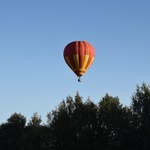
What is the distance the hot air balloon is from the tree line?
15369 mm

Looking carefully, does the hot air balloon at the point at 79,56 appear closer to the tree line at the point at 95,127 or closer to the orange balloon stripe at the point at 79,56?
the orange balloon stripe at the point at 79,56

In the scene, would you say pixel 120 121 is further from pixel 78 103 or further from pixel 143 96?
pixel 78 103

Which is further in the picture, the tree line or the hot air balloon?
the tree line

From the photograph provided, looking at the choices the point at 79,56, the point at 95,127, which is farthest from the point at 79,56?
the point at 95,127

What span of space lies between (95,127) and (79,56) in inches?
744

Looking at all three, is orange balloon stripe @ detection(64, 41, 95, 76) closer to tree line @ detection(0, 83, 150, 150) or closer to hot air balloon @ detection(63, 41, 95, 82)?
hot air balloon @ detection(63, 41, 95, 82)

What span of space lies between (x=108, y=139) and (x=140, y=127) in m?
5.49

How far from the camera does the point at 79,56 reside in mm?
33312

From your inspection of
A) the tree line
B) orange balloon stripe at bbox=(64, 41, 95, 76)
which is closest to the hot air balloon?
orange balloon stripe at bbox=(64, 41, 95, 76)

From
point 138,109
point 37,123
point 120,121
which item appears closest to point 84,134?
point 120,121

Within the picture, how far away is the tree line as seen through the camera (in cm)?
4544

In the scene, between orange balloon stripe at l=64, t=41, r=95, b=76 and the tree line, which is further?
the tree line

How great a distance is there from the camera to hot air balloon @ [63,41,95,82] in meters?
33.3

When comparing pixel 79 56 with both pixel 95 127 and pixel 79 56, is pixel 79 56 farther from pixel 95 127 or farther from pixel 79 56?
pixel 95 127
